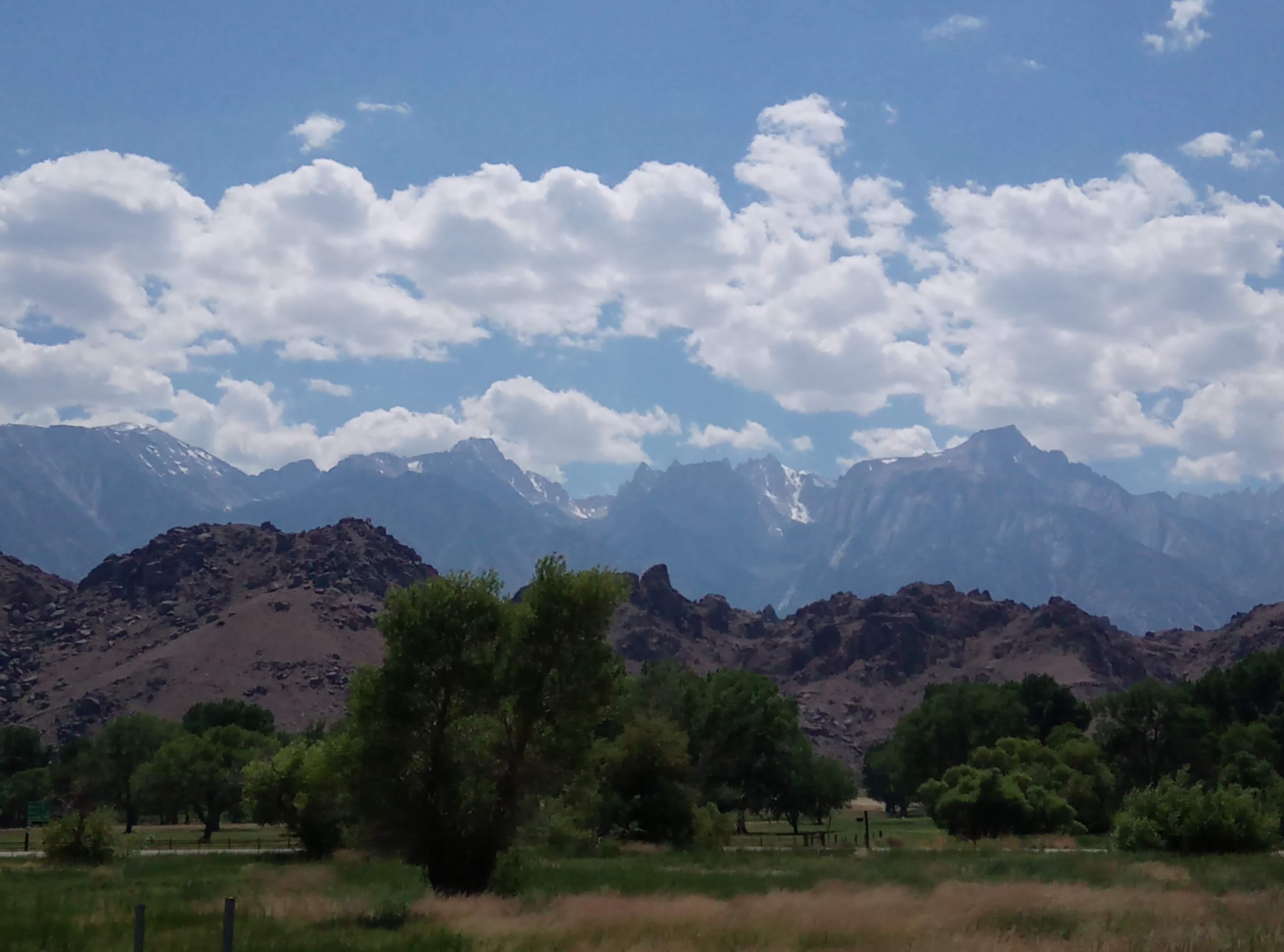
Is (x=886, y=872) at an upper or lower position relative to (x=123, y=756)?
upper

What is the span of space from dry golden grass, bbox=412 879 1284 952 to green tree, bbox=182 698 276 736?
388 feet

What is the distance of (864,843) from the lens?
69.9 meters

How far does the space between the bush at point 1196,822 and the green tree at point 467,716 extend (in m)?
31.0

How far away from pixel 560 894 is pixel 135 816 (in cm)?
10442

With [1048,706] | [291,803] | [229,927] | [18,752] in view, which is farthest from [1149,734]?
[18,752]

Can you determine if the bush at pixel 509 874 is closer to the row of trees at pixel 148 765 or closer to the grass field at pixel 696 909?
the grass field at pixel 696 909

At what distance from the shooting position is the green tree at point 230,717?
141 m

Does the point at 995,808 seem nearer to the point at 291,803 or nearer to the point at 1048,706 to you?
the point at 291,803

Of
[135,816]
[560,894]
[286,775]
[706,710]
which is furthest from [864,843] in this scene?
[135,816]

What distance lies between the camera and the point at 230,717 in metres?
146

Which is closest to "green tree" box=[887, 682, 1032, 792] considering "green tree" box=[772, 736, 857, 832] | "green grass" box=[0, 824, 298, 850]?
"green tree" box=[772, 736, 857, 832]

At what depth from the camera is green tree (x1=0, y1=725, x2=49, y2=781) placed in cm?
13562

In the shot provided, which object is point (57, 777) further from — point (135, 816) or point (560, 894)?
point (560, 894)

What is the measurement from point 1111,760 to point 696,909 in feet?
278
